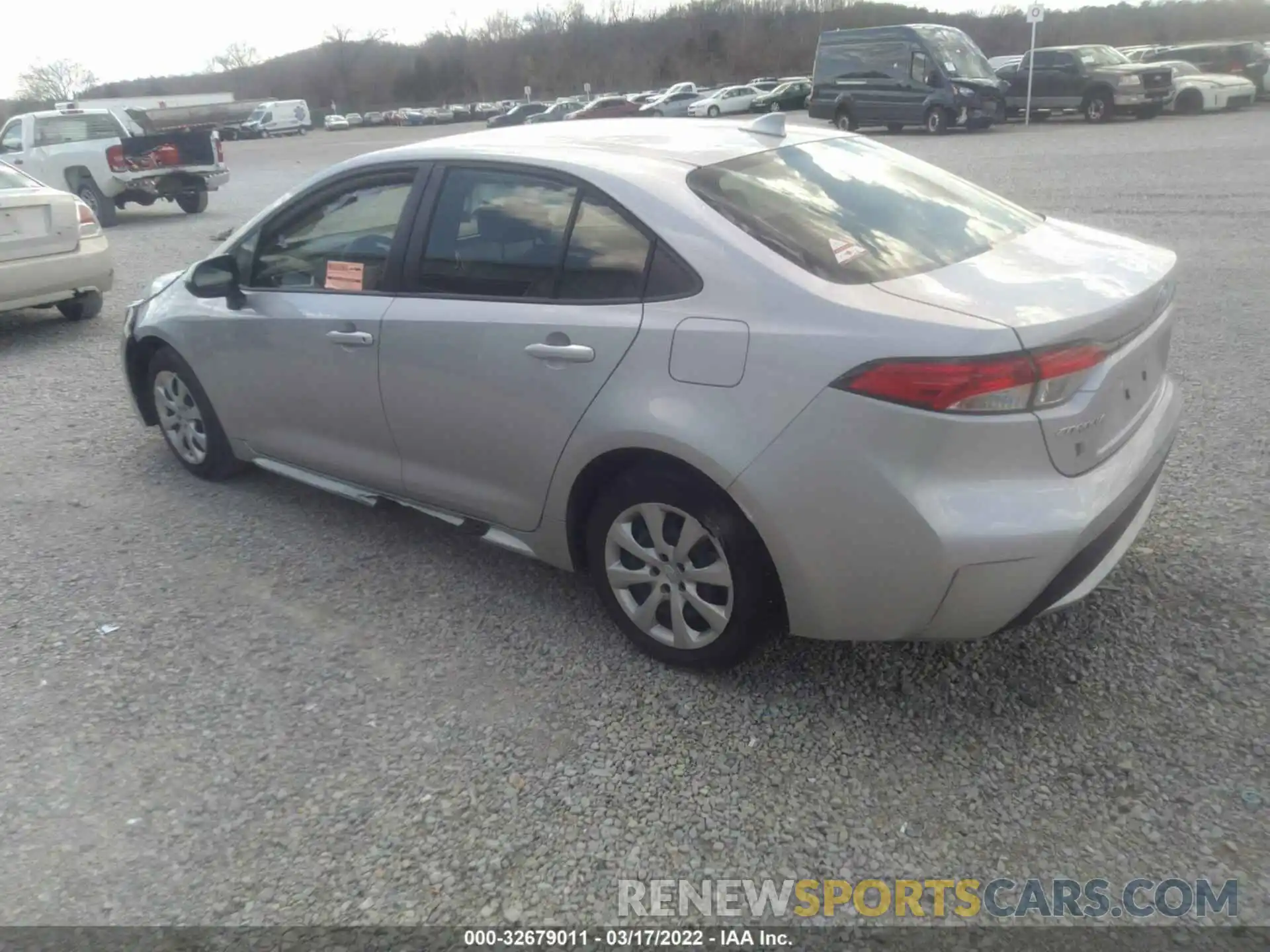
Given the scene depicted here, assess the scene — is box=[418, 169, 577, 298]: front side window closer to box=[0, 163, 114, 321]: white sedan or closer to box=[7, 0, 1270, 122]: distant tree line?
box=[0, 163, 114, 321]: white sedan

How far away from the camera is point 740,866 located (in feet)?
8.39

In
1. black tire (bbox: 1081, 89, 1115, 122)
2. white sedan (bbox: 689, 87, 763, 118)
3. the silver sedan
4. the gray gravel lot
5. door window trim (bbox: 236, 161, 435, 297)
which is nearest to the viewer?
the gray gravel lot

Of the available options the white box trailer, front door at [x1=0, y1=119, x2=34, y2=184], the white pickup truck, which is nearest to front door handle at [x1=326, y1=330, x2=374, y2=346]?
the white pickup truck

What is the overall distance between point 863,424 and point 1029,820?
1.10 metres

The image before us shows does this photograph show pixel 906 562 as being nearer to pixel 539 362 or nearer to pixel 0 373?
pixel 539 362

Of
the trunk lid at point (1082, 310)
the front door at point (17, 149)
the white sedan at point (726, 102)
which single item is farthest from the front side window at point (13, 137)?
the white sedan at point (726, 102)

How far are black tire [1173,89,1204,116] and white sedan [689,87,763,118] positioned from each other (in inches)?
701

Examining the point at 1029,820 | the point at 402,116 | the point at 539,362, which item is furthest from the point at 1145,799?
the point at 402,116

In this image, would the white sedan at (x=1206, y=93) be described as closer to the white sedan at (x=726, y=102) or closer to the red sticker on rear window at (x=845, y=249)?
the white sedan at (x=726, y=102)

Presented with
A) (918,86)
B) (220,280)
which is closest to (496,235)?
(220,280)

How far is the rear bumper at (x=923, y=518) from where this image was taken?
266 cm

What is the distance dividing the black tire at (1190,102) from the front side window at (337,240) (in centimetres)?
2726

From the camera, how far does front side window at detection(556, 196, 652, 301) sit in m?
3.19

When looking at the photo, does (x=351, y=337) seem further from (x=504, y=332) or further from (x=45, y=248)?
(x=45, y=248)
